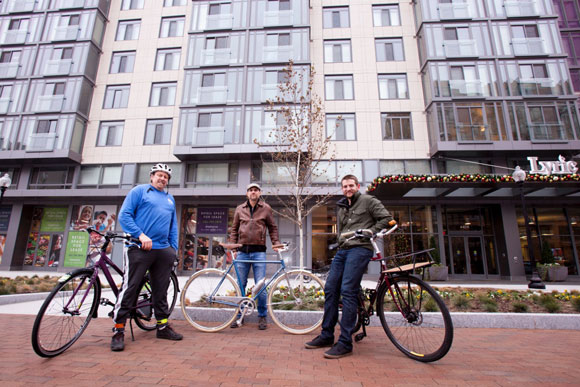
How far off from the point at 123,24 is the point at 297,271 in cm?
2686

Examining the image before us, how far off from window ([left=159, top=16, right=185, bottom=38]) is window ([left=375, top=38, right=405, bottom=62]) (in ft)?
48.8

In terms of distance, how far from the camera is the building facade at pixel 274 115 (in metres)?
16.5

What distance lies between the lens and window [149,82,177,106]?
20.1 meters

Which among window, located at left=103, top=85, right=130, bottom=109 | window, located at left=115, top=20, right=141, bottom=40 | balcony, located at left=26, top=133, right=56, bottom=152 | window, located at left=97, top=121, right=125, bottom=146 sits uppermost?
window, located at left=115, top=20, right=141, bottom=40

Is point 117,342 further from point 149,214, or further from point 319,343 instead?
point 319,343

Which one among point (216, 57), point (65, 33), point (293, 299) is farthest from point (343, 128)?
point (65, 33)

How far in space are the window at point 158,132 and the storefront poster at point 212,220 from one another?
5.71m

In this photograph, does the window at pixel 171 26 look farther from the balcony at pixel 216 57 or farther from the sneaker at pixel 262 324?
the sneaker at pixel 262 324

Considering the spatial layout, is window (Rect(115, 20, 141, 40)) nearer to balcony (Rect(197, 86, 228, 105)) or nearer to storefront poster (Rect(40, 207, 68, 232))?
balcony (Rect(197, 86, 228, 105))

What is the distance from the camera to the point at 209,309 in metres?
4.41

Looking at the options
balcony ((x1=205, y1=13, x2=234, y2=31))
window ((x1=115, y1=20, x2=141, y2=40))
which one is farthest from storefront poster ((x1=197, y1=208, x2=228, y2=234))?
window ((x1=115, y1=20, x2=141, y2=40))

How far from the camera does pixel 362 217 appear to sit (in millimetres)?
3586

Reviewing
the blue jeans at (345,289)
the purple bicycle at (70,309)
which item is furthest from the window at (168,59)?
the blue jeans at (345,289)

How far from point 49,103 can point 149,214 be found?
22772mm
